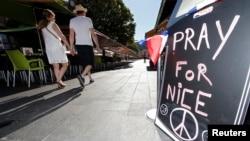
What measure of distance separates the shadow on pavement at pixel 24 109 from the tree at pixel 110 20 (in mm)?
22566

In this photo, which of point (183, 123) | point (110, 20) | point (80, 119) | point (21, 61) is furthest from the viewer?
point (110, 20)

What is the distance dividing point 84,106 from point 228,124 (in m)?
2.11

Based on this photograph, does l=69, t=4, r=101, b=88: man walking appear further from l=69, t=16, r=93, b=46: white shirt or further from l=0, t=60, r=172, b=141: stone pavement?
l=0, t=60, r=172, b=141: stone pavement

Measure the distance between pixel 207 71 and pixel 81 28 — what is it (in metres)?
3.60

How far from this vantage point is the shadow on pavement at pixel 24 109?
2227 millimetres

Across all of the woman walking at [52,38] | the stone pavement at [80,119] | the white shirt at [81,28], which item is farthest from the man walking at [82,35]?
the stone pavement at [80,119]

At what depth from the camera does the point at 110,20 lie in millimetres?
26062

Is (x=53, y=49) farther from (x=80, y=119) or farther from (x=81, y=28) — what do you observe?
(x=80, y=119)

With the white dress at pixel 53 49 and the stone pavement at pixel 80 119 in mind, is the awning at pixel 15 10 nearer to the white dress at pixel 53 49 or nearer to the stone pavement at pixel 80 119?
the white dress at pixel 53 49

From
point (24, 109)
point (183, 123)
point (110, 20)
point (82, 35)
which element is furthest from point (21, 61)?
point (110, 20)

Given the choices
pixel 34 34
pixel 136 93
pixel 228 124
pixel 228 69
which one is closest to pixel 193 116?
pixel 228 124

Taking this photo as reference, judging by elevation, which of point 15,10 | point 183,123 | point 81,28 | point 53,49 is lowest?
point 183,123

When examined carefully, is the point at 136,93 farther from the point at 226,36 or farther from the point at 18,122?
the point at 226,36

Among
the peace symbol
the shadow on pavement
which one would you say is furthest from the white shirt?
the peace symbol
